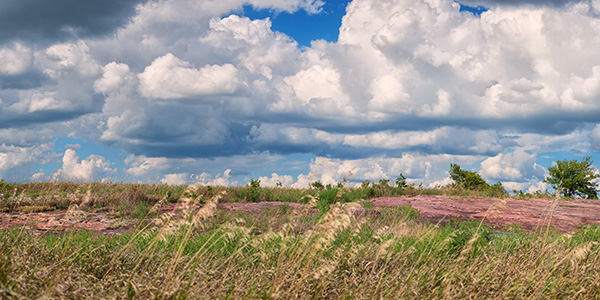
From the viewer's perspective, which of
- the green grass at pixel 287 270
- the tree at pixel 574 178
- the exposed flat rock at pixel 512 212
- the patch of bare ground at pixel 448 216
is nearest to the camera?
the green grass at pixel 287 270

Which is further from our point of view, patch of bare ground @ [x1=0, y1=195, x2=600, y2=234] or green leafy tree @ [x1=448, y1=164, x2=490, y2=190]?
green leafy tree @ [x1=448, y1=164, x2=490, y2=190]

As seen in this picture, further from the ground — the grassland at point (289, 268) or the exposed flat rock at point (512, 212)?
the grassland at point (289, 268)

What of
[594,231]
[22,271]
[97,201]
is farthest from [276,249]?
[97,201]

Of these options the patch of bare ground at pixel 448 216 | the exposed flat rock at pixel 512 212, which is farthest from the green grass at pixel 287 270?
the exposed flat rock at pixel 512 212

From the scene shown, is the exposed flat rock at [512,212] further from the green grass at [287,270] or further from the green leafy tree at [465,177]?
the green leafy tree at [465,177]

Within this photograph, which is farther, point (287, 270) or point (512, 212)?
point (512, 212)

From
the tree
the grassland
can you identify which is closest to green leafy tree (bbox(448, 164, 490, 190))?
the tree

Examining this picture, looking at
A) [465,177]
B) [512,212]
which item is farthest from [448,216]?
[465,177]

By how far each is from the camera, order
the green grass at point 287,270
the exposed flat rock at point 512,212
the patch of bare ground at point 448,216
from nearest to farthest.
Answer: the green grass at point 287,270
the patch of bare ground at point 448,216
the exposed flat rock at point 512,212

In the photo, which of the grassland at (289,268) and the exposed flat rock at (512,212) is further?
the exposed flat rock at (512,212)

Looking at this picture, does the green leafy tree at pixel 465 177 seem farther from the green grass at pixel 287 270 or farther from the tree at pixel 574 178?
the green grass at pixel 287 270

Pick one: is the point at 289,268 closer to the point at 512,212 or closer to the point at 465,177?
the point at 512,212

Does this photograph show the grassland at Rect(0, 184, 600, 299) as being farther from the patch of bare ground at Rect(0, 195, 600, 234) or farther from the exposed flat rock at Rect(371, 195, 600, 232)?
the exposed flat rock at Rect(371, 195, 600, 232)

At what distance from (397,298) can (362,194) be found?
1089cm
